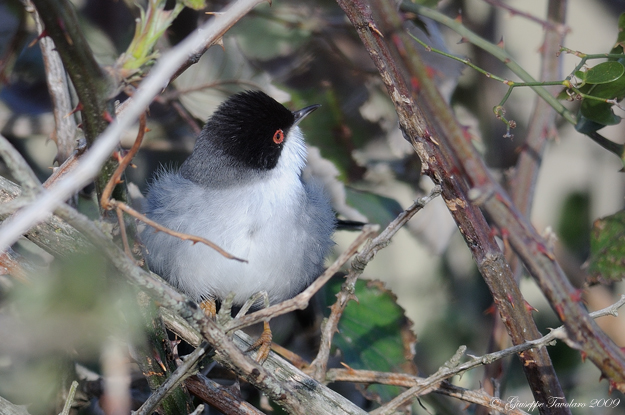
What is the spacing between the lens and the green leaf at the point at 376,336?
2242 millimetres

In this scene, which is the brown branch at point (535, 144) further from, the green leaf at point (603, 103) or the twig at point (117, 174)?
the twig at point (117, 174)

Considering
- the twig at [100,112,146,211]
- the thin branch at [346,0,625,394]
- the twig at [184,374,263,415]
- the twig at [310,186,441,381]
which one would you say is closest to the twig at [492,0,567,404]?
the thin branch at [346,0,625,394]

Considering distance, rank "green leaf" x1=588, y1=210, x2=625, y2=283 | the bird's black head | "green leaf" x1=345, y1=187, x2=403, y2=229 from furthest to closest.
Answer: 1. "green leaf" x1=345, y1=187, x2=403, y2=229
2. the bird's black head
3. "green leaf" x1=588, y1=210, x2=625, y2=283

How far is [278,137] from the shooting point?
231cm

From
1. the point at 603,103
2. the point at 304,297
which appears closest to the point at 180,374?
the point at 304,297

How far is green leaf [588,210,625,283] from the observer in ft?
6.50

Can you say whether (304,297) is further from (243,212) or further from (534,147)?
(534,147)

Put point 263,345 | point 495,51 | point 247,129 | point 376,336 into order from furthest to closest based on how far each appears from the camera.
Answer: point 376,336 → point 247,129 → point 495,51 → point 263,345

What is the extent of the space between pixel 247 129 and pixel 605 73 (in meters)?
1.31

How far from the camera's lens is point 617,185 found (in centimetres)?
320

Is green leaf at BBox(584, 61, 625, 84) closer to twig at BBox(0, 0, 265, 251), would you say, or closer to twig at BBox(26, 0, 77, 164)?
twig at BBox(0, 0, 265, 251)

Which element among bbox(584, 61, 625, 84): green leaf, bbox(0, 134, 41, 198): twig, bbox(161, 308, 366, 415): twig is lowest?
bbox(0, 134, 41, 198): twig

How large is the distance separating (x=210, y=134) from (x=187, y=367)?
129 centimetres

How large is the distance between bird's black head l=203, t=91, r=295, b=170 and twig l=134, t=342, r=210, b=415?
3.78ft
